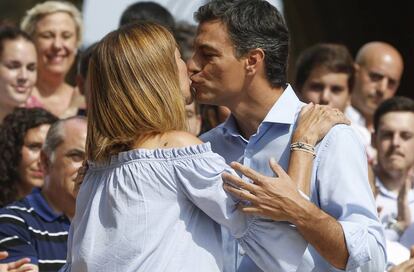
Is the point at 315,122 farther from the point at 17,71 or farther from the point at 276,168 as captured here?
the point at 17,71

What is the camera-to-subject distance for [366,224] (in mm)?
4188

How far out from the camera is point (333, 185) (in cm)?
424

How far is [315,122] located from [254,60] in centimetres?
40

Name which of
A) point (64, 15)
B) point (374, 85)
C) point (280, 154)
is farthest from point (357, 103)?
point (280, 154)

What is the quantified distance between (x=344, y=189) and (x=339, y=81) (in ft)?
13.3

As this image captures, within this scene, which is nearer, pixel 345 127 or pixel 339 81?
pixel 345 127

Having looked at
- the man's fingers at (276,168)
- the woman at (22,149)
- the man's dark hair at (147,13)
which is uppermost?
the man's fingers at (276,168)

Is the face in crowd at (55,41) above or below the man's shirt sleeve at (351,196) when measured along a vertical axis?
below

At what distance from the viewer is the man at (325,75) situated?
8156mm

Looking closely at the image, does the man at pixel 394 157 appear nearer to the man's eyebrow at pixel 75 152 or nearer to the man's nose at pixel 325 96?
the man's nose at pixel 325 96

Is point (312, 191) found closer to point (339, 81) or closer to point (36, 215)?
point (36, 215)

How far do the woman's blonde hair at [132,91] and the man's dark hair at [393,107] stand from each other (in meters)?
4.33

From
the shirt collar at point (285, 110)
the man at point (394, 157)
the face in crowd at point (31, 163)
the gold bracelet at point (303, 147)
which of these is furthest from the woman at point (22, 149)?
the gold bracelet at point (303, 147)

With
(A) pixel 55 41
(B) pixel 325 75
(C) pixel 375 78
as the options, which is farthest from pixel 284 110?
(C) pixel 375 78
